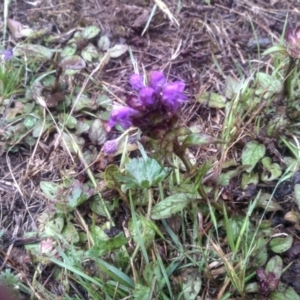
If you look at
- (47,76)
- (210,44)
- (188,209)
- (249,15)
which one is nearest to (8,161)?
(47,76)

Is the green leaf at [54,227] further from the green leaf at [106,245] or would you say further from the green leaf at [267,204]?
the green leaf at [267,204]

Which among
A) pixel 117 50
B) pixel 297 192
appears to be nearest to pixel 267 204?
pixel 297 192

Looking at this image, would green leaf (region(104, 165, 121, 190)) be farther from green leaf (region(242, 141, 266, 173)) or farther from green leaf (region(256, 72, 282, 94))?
green leaf (region(256, 72, 282, 94))

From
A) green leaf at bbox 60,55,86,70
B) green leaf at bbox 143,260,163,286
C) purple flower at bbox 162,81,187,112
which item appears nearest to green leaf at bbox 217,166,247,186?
green leaf at bbox 143,260,163,286

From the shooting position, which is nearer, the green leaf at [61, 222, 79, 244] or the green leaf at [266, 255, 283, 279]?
the green leaf at [266, 255, 283, 279]

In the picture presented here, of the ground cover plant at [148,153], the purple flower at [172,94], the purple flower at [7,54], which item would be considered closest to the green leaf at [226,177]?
the ground cover plant at [148,153]

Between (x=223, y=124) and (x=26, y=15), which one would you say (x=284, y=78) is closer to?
(x=223, y=124)

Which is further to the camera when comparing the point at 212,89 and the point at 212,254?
the point at 212,89
